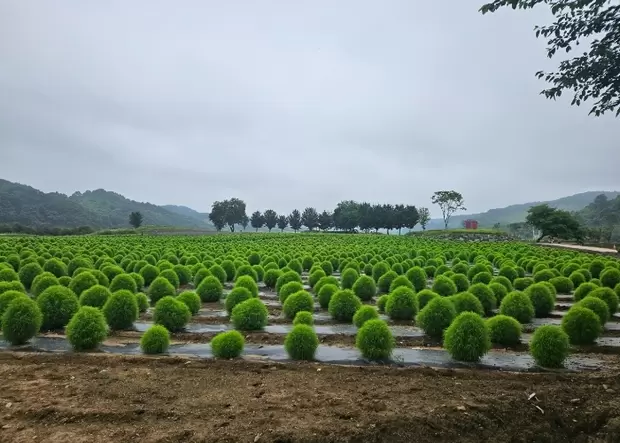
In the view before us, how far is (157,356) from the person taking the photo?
9945 mm

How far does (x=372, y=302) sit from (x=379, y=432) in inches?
458

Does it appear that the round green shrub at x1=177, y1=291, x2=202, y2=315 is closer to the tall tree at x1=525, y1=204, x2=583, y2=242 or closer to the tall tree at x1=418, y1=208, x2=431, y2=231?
the tall tree at x1=525, y1=204, x2=583, y2=242

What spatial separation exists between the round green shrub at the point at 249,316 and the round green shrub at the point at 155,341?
2.62 metres

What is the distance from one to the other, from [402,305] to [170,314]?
6.62 metres

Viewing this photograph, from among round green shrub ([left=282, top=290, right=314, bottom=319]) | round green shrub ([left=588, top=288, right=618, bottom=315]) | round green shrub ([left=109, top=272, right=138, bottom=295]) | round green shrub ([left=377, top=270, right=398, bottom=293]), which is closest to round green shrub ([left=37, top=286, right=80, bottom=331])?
round green shrub ([left=109, top=272, right=138, bottom=295])

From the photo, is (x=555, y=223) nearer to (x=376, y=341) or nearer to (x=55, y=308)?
(x=376, y=341)

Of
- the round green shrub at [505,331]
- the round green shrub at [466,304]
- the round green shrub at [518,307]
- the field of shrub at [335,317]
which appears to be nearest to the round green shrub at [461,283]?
the field of shrub at [335,317]

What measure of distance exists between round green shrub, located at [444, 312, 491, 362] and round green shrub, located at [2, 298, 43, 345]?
362 inches

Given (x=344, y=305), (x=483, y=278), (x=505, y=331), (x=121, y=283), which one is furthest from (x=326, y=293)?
(x=483, y=278)

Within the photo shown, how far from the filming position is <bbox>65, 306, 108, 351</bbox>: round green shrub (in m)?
10.2

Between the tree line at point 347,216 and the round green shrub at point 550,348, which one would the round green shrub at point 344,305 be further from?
the tree line at point 347,216

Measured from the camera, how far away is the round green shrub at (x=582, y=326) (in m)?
11.2

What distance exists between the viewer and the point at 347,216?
124 meters

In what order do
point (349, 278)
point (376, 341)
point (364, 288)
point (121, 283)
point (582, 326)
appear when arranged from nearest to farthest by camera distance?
point (376, 341) < point (582, 326) < point (121, 283) < point (364, 288) < point (349, 278)
